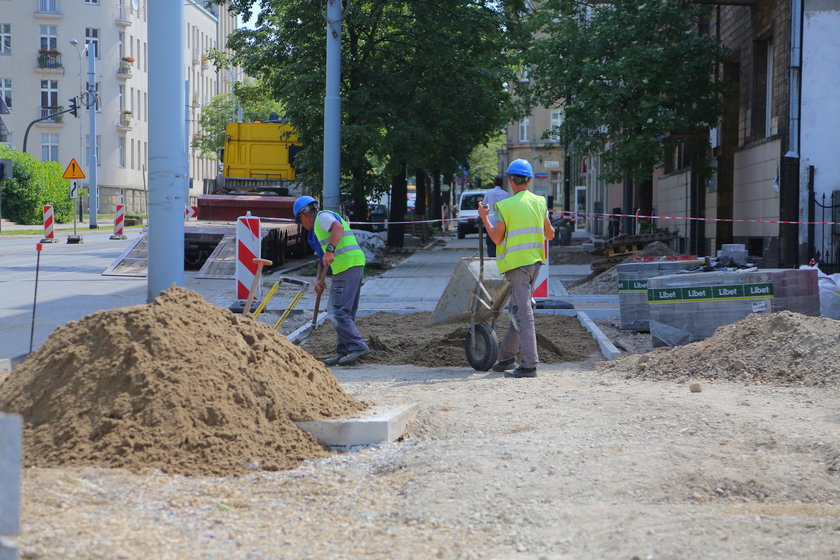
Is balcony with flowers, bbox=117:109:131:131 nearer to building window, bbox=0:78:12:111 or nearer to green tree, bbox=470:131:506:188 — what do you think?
building window, bbox=0:78:12:111

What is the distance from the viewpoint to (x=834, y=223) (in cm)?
1506

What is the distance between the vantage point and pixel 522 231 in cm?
952

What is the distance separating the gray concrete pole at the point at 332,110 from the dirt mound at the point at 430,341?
17.7 feet

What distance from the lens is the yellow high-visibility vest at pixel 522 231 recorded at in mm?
9477

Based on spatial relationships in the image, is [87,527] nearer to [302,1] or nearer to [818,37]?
[818,37]

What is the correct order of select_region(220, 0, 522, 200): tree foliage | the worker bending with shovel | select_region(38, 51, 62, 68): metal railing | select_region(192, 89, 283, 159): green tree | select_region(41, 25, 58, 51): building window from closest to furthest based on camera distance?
the worker bending with shovel < select_region(220, 0, 522, 200): tree foliage < select_region(192, 89, 283, 159): green tree < select_region(38, 51, 62, 68): metal railing < select_region(41, 25, 58, 51): building window

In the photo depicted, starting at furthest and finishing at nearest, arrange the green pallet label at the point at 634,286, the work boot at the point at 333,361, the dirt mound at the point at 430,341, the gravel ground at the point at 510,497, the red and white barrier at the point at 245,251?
1. the red and white barrier at the point at 245,251
2. the green pallet label at the point at 634,286
3. the dirt mound at the point at 430,341
4. the work boot at the point at 333,361
5. the gravel ground at the point at 510,497

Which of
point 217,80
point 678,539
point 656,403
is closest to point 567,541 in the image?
point 678,539

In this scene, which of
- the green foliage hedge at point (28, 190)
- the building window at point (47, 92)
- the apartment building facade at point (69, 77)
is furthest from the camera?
the building window at point (47, 92)

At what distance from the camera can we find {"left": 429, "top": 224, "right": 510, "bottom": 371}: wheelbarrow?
388 inches

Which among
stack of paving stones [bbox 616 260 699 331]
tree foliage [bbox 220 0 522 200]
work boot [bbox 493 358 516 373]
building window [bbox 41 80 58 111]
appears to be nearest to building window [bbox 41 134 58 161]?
building window [bbox 41 80 58 111]

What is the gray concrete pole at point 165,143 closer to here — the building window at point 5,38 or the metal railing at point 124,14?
the metal railing at point 124,14

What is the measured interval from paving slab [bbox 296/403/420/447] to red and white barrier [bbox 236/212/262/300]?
799 centimetres

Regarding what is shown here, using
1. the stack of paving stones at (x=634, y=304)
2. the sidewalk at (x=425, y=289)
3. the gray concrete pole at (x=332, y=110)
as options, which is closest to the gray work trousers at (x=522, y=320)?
the stack of paving stones at (x=634, y=304)
